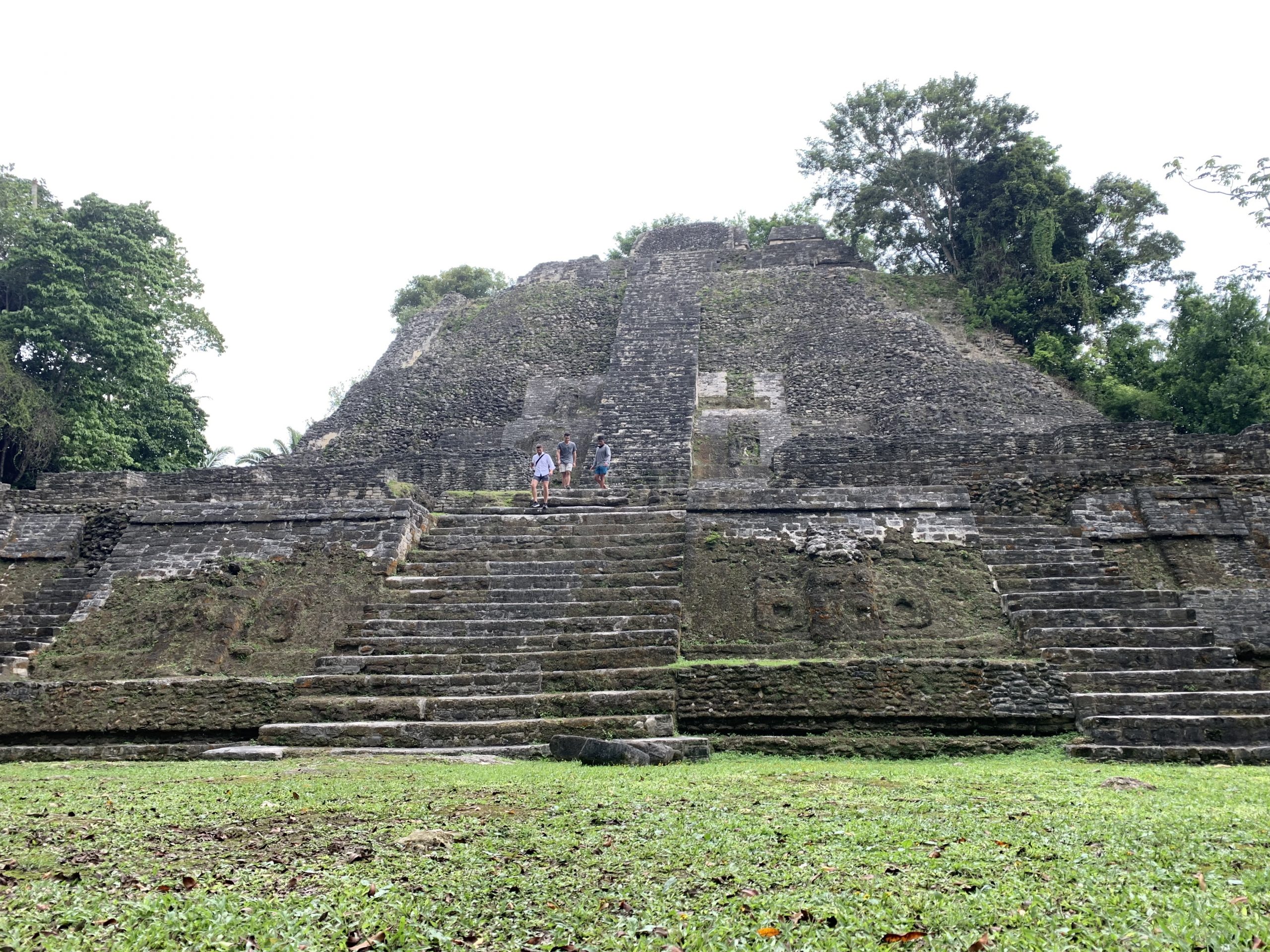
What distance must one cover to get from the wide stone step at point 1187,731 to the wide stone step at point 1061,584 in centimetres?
237

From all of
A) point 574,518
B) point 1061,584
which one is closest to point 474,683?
point 574,518

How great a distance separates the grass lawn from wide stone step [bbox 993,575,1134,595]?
146 inches

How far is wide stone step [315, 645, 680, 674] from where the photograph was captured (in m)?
7.74

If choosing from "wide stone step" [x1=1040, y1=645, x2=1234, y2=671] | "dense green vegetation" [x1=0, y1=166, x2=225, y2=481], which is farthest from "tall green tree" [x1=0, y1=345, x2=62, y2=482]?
"wide stone step" [x1=1040, y1=645, x2=1234, y2=671]

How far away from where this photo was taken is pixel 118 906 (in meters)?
2.85

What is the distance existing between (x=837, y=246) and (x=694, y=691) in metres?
19.0

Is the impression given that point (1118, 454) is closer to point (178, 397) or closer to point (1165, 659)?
point (1165, 659)

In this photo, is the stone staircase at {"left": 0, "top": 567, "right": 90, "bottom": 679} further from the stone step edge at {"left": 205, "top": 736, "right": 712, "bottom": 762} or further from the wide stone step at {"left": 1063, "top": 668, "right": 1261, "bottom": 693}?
the wide stone step at {"left": 1063, "top": 668, "right": 1261, "bottom": 693}

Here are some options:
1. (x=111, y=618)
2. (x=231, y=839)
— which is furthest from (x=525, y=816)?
(x=111, y=618)

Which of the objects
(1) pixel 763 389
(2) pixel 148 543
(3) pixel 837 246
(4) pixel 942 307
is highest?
(3) pixel 837 246

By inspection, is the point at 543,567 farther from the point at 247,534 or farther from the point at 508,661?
the point at 247,534

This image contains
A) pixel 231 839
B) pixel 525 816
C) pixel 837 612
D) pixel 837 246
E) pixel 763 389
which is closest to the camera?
pixel 231 839

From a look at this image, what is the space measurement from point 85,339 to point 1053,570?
1806 centimetres

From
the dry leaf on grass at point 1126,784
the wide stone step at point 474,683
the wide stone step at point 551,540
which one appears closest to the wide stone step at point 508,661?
the wide stone step at point 474,683
